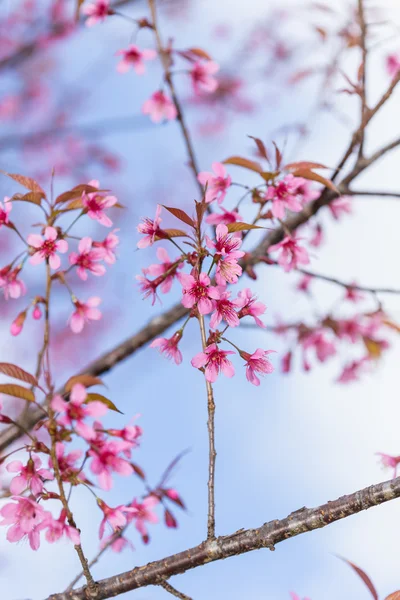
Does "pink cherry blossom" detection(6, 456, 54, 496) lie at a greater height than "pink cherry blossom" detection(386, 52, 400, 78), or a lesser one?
lesser

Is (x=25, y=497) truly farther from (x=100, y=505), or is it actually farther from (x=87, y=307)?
(x=87, y=307)

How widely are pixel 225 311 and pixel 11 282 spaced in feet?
2.57

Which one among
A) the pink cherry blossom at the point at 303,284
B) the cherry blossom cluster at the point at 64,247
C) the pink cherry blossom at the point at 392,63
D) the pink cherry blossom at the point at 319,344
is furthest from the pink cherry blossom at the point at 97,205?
the pink cherry blossom at the point at 392,63

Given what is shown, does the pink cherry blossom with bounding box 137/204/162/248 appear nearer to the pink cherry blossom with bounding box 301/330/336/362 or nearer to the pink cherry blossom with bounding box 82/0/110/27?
the pink cherry blossom with bounding box 82/0/110/27

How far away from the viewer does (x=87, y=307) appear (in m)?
1.96

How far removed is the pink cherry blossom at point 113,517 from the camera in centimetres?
155

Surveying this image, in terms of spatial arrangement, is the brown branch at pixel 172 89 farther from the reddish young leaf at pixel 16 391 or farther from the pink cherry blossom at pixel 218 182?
the reddish young leaf at pixel 16 391

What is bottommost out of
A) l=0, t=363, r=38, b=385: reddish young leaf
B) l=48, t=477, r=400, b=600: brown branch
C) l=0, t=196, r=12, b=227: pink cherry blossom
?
l=48, t=477, r=400, b=600: brown branch

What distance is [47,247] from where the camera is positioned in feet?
5.95

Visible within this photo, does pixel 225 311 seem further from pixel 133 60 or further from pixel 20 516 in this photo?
pixel 133 60

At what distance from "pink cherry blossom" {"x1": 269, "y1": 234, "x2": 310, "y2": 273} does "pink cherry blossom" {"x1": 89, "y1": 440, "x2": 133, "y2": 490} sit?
1.03 metres

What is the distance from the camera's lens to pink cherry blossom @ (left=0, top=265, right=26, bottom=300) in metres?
1.94

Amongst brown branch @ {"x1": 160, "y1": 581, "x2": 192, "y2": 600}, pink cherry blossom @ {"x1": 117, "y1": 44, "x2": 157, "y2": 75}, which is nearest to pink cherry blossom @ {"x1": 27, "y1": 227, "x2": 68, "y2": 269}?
brown branch @ {"x1": 160, "y1": 581, "x2": 192, "y2": 600}

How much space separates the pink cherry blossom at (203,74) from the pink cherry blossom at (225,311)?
1706 mm
